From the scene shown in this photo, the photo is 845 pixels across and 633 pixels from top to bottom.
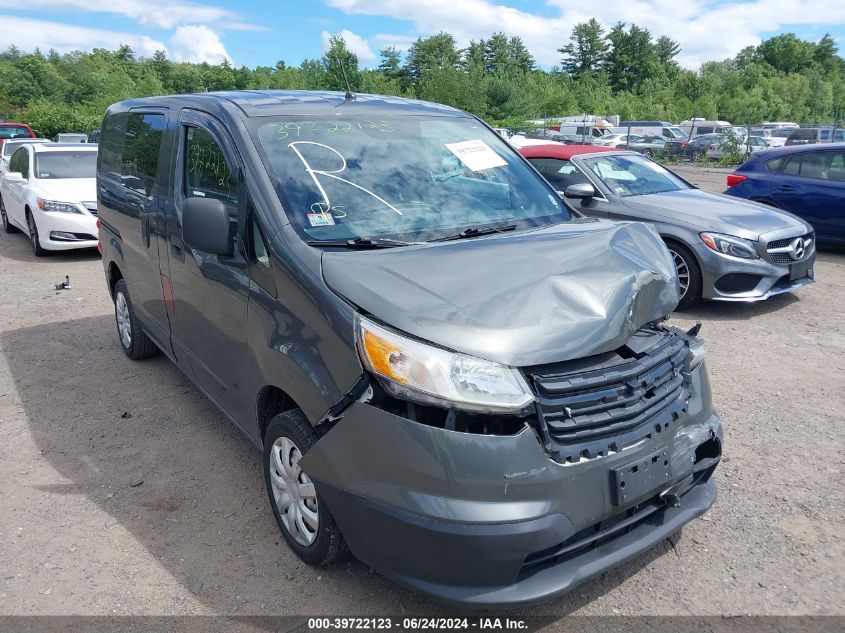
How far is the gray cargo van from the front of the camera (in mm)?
2219

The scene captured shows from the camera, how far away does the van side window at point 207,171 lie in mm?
3246

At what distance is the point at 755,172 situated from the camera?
9.99 m

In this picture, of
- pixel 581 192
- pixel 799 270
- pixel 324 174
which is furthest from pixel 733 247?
pixel 324 174

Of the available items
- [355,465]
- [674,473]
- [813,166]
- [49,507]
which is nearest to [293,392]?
[355,465]

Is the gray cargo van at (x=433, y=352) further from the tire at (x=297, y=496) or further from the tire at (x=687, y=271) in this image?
the tire at (x=687, y=271)

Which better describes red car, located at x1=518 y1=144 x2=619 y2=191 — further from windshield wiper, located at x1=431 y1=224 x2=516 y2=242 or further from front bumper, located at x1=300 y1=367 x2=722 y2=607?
front bumper, located at x1=300 y1=367 x2=722 y2=607

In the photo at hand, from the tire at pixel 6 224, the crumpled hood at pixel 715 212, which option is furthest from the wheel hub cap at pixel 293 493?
the tire at pixel 6 224

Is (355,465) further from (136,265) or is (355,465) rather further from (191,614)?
(136,265)

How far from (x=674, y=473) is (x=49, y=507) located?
10.2 ft

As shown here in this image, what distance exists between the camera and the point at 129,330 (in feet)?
18.0

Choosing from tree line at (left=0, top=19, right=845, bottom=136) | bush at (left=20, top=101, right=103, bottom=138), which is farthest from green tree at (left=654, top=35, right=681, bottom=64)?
bush at (left=20, top=101, right=103, bottom=138)

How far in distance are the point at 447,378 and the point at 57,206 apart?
9425mm

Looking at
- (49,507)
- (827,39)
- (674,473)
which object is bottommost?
(49,507)

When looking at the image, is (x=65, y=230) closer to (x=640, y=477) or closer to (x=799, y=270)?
(x=799, y=270)
